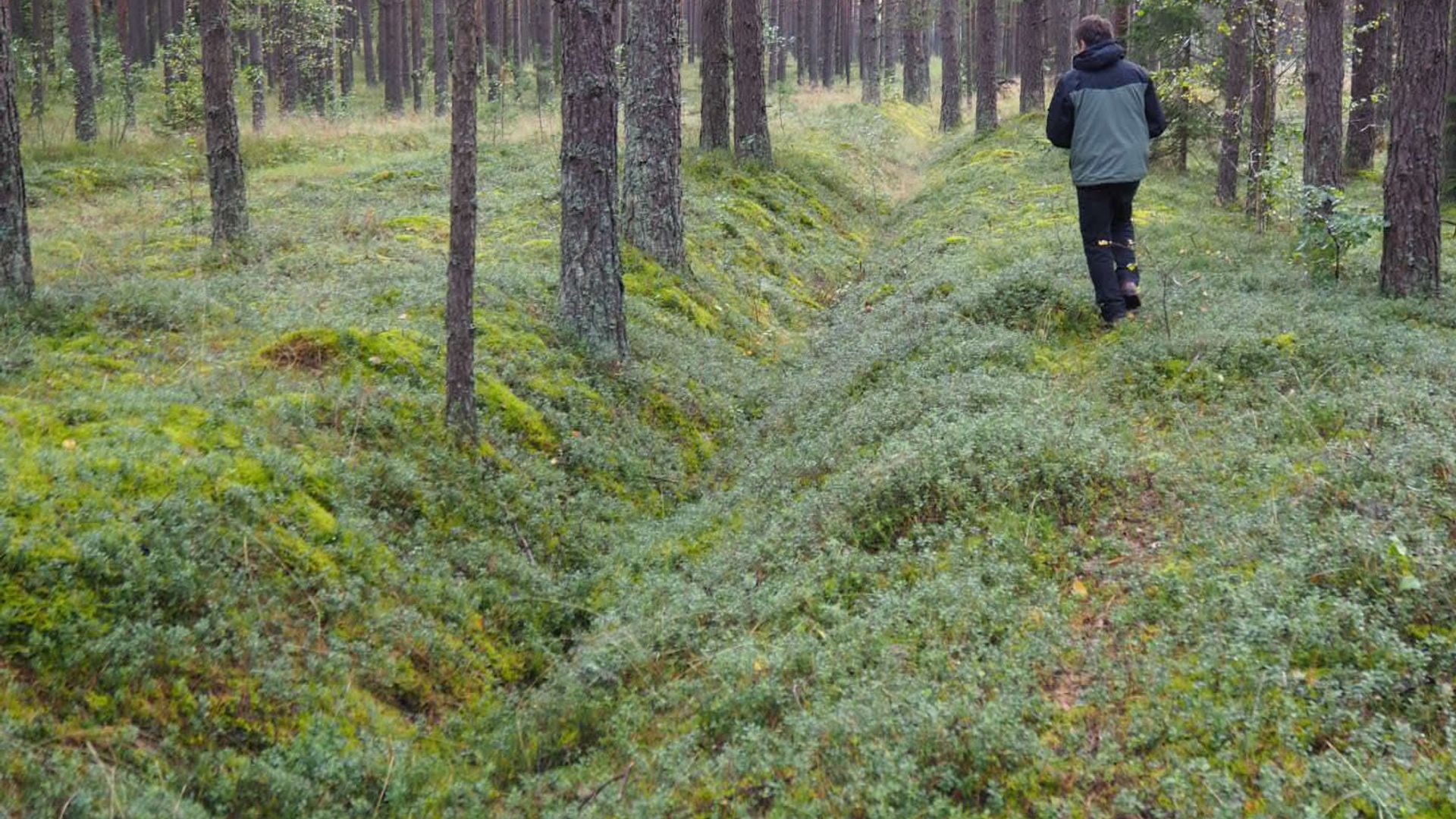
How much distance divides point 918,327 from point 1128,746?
6.02 m

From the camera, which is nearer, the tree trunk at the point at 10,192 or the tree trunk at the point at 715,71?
the tree trunk at the point at 10,192

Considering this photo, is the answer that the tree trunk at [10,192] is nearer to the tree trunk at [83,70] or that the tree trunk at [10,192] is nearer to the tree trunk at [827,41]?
the tree trunk at [83,70]

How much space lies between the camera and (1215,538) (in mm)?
4648

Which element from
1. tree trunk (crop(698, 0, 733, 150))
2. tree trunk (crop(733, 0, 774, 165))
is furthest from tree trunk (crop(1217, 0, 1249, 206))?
tree trunk (crop(698, 0, 733, 150))

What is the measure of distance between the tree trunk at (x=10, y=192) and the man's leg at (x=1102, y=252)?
27.2 ft

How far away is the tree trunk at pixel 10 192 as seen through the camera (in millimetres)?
6730

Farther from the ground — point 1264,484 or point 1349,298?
point 1349,298

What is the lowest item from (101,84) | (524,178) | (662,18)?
(524,178)

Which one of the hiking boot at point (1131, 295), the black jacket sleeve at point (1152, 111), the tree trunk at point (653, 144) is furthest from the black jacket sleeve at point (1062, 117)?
the tree trunk at point (653, 144)

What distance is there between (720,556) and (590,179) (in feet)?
13.1

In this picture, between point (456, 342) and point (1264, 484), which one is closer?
point (1264, 484)

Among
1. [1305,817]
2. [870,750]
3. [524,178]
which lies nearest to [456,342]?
[870,750]

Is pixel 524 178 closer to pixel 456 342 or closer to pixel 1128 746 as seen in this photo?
pixel 456 342

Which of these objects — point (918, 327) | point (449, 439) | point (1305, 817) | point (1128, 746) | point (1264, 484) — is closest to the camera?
point (1305, 817)
